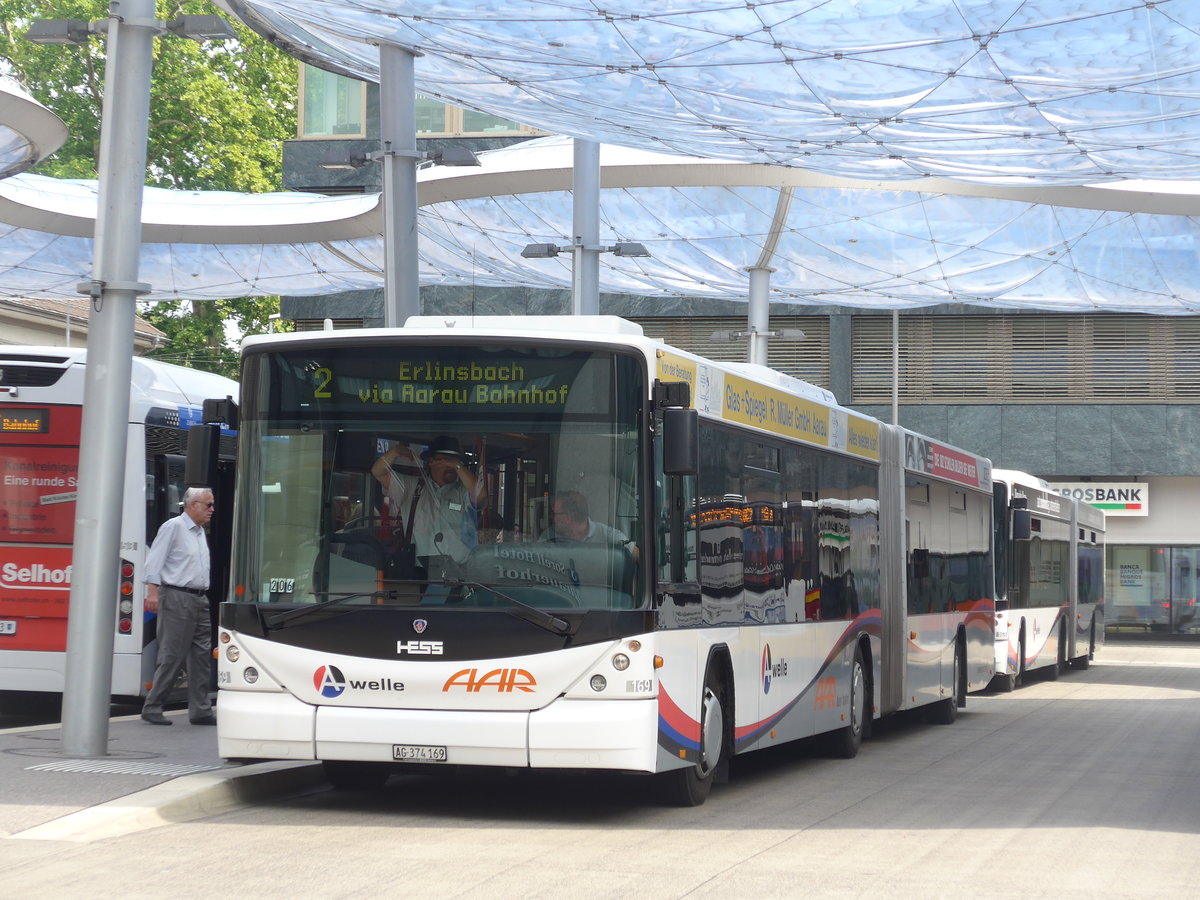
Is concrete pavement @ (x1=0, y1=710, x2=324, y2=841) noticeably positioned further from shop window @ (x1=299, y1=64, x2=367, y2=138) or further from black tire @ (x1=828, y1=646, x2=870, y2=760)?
shop window @ (x1=299, y1=64, x2=367, y2=138)

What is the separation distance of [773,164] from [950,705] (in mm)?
10422

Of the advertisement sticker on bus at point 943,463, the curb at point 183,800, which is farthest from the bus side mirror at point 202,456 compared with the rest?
the advertisement sticker on bus at point 943,463

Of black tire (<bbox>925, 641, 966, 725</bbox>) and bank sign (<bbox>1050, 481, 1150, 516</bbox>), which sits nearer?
black tire (<bbox>925, 641, 966, 725</bbox>)

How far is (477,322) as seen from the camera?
11312mm

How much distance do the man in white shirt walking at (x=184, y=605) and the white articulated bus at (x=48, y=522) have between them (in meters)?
1.06

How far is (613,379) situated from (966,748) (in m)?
7.93

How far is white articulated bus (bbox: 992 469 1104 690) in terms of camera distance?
26.3m

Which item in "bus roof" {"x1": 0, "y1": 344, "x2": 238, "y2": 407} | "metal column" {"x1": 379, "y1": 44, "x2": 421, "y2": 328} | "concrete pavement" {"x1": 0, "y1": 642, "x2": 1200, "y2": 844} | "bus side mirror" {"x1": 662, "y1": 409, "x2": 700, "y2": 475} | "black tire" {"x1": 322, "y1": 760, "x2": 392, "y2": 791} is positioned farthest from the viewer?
"metal column" {"x1": 379, "y1": 44, "x2": 421, "y2": 328}

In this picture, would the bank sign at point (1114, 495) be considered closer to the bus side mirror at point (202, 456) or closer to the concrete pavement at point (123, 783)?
the concrete pavement at point (123, 783)

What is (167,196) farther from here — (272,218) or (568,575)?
(568,575)

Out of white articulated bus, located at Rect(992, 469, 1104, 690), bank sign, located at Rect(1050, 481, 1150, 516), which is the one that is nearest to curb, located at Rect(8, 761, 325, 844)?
white articulated bus, located at Rect(992, 469, 1104, 690)

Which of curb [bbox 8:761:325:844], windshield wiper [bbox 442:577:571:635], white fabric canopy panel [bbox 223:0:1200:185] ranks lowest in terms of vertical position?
curb [bbox 8:761:325:844]

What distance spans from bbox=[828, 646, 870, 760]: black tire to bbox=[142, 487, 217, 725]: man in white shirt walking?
5270 mm

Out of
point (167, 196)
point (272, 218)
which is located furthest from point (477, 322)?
point (167, 196)
